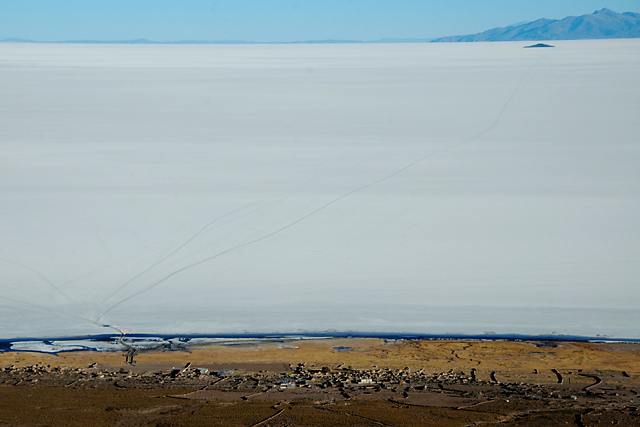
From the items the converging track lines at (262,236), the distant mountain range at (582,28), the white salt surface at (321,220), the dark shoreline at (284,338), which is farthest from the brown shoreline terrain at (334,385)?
the distant mountain range at (582,28)

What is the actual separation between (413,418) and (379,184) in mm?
7401

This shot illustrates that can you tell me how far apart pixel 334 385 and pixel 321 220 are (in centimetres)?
485

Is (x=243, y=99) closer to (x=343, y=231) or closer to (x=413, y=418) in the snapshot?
(x=343, y=231)

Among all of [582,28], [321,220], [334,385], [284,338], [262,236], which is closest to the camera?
[334,385]

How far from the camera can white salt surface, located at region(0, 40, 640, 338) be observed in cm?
696

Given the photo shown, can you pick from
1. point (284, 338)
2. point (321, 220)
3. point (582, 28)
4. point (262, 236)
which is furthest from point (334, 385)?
point (582, 28)

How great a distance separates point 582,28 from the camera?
173 metres

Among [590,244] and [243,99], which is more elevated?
[243,99]

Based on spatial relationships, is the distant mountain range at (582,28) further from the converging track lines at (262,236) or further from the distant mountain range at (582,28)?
the converging track lines at (262,236)

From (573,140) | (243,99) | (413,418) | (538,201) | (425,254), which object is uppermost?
(243,99)

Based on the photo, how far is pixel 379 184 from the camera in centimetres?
1161

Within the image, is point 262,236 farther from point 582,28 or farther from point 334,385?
point 582,28

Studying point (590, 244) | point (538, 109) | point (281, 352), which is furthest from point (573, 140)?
point (281, 352)

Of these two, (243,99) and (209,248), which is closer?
(209,248)
